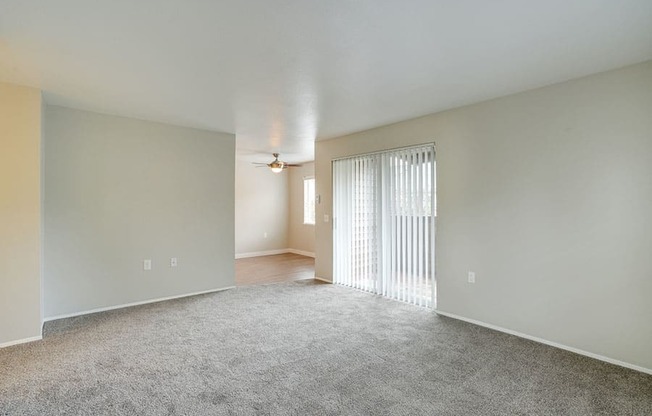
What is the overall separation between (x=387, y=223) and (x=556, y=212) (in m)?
2.08

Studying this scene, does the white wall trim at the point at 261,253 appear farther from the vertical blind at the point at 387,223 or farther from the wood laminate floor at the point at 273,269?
the vertical blind at the point at 387,223

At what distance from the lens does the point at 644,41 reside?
228 cm

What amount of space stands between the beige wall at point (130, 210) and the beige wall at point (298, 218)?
3.45 metres

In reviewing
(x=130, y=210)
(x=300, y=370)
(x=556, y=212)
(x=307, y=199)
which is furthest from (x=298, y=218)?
(x=556, y=212)

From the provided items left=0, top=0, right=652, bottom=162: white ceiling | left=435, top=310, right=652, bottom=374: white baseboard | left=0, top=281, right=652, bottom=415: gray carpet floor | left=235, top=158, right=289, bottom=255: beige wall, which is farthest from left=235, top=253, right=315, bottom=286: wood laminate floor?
left=0, top=0, right=652, bottom=162: white ceiling

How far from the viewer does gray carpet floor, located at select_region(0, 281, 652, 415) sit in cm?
214

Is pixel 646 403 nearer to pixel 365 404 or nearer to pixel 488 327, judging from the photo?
pixel 488 327

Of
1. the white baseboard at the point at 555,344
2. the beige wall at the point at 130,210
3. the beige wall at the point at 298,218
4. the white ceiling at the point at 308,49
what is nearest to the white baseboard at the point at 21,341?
the beige wall at the point at 130,210

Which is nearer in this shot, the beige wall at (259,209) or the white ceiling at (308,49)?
the white ceiling at (308,49)

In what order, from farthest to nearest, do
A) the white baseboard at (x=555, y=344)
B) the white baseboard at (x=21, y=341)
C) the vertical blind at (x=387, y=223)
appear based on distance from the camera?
1. the vertical blind at (x=387, y=223)
2. the white baseboard at (x=21, y=341)
3. the white baseboard at (x=555, y=344)

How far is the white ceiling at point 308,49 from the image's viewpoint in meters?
1.92

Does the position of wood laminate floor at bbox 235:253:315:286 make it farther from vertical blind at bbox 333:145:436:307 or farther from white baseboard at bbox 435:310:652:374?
white baseboard at bbox 435:310:652:374

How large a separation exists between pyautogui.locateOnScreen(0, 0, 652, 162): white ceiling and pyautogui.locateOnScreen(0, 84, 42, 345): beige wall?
296 millimetres

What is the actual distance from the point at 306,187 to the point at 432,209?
193 inches
